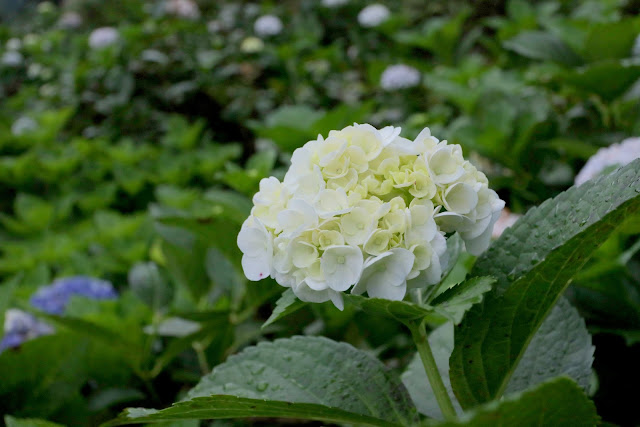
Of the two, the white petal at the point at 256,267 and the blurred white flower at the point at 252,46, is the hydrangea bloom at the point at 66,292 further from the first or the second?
the blurred white flower at the point at 252,46

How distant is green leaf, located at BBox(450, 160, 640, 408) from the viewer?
24.0 inches

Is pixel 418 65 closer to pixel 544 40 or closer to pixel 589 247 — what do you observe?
pixel 544 40

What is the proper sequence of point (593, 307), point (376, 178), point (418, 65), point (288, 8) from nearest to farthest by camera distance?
point (376, 178)
point (593, 307)
point (418, 65)
point (288, 8)

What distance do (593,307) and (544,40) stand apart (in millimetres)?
975

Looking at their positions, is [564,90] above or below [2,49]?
above

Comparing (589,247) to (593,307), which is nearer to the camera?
(589,247)

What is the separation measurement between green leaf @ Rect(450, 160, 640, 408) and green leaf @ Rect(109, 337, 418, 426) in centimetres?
8

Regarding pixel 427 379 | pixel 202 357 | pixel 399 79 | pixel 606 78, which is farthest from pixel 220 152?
pixel 427 379

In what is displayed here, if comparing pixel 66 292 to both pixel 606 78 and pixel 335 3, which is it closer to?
pixel 606 78

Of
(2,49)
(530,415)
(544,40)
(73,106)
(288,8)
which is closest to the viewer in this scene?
(530,415)

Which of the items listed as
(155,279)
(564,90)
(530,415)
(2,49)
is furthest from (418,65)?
(2,49)

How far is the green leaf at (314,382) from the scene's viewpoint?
27.5 inches

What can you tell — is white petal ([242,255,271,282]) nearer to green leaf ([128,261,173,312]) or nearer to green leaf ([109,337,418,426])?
green leaf ([109,337,418,426])

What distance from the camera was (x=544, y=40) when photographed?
184cm
